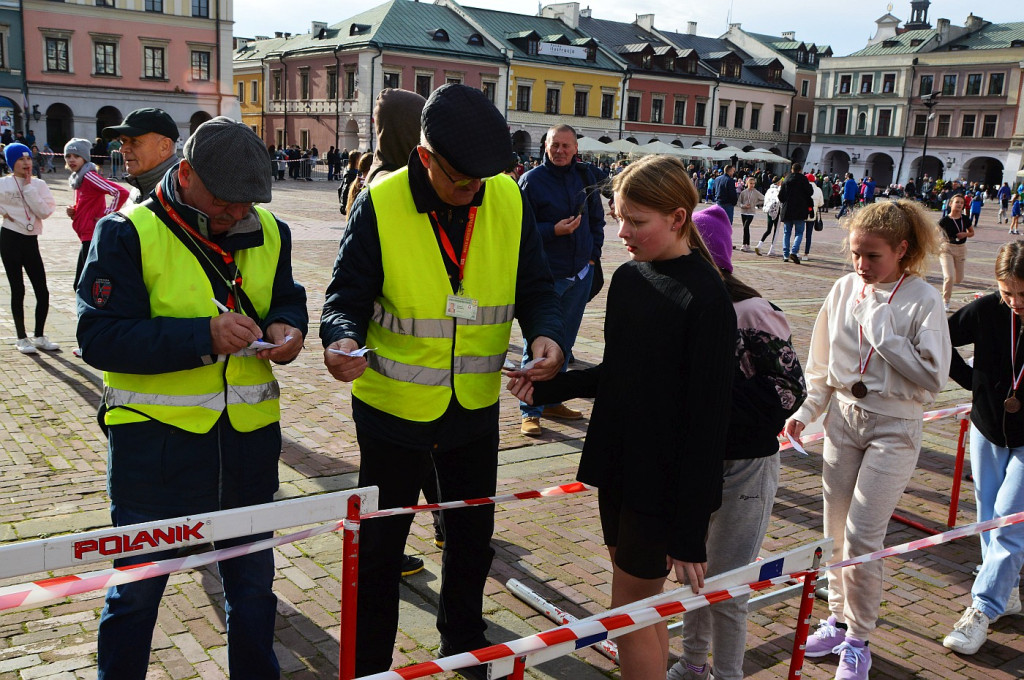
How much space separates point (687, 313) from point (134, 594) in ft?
6.01

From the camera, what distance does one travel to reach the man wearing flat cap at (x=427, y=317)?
290 cm

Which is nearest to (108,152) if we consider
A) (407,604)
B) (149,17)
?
(149,17)

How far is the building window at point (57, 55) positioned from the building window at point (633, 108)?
35.6 m

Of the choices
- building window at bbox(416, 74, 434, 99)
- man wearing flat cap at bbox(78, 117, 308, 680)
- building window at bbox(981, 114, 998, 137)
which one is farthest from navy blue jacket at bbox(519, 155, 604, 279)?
building window at bbox(981, 114, 998, 137)

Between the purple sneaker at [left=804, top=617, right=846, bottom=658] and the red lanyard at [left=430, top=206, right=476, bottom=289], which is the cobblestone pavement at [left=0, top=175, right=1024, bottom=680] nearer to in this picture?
the purple sneaker at [left=804, top=617, right=846, bottom=658]

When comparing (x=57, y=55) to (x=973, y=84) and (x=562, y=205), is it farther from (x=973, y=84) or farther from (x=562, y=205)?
(x=973, y=84)

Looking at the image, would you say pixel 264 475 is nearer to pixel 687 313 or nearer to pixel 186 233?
pixel 186 233

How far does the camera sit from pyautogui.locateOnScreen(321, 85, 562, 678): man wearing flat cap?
9.52 ft

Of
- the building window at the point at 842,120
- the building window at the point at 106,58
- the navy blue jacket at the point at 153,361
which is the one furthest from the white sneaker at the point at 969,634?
the building window at the point at 842,120

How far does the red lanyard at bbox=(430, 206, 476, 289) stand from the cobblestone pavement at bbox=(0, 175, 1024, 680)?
1.61 m

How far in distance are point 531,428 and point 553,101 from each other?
55330mm

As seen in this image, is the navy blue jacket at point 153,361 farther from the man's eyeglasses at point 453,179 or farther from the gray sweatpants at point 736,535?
the gray sweatpants at point 736,535

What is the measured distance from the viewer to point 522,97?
5794 centimetres

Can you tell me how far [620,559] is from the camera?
2.71 metres
